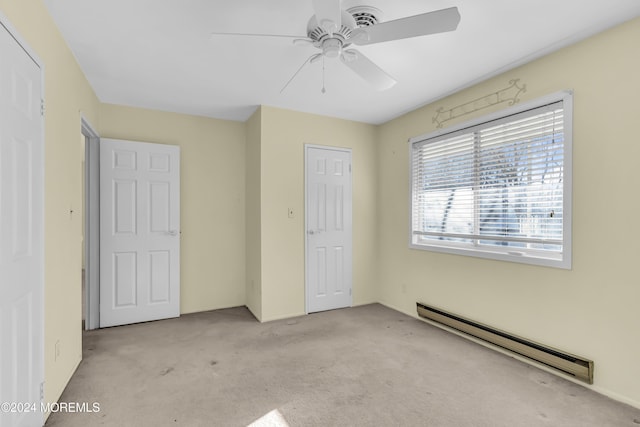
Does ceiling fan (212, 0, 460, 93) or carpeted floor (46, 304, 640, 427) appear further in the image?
carpeted floor (46, 304, 640, 427)

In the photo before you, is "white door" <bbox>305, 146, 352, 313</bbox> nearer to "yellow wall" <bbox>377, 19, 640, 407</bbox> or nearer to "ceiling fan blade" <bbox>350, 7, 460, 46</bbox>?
"yellow wall" <bbox>377, 19, 640, 407</bbox>

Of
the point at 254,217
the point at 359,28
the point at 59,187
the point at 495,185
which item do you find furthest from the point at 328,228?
the point at 59,187

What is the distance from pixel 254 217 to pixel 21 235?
2397 millimetres

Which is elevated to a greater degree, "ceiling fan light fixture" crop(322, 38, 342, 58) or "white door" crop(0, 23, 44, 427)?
"ceiling fan light fixture" crop(322, 38, 342, 58)

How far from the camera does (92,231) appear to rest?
3.35 metres

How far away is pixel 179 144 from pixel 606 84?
13.8 ft

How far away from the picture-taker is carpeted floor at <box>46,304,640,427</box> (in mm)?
1891

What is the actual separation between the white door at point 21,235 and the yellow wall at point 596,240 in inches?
134

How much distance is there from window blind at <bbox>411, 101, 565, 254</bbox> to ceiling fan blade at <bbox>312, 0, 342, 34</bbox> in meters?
1.96

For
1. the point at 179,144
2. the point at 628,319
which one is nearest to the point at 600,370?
the point at 628,319

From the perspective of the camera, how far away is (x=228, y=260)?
415cm

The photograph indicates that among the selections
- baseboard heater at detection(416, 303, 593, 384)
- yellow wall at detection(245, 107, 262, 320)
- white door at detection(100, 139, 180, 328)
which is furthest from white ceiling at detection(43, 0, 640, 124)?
baseboard heater at detection(416, 303, 593, 384)

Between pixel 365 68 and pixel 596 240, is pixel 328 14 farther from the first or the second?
pixel 596 240

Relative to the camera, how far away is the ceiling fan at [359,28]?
151 cm
